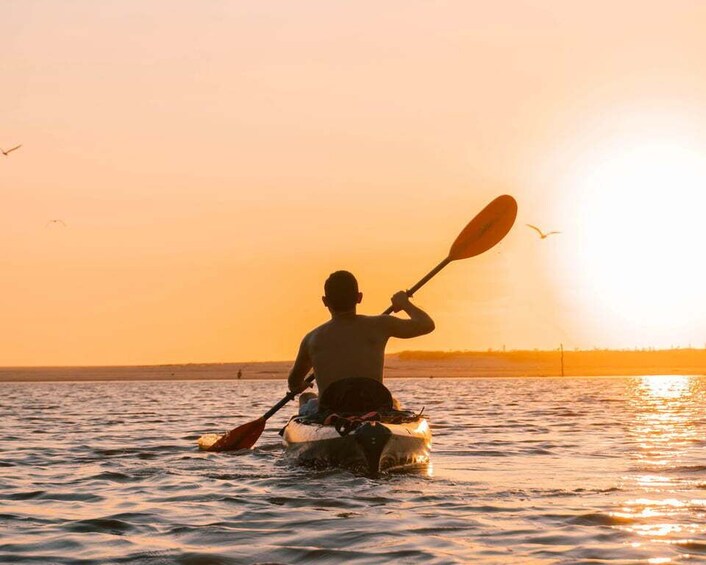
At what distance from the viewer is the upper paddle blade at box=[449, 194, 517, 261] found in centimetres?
1614

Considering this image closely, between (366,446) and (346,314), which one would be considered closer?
(366,446)

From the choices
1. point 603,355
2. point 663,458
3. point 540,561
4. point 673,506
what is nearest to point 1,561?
point 540,561

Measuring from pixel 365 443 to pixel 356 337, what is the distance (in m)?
1.17

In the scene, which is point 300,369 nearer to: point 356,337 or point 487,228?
point 356,337

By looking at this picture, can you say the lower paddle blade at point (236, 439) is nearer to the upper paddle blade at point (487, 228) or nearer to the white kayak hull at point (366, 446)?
the white kayak hull at point (366, 446)

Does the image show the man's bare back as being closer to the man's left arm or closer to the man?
the man

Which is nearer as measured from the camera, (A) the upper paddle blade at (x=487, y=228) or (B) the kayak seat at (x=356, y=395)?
(B) the kayak seat at (x=356, y=395)

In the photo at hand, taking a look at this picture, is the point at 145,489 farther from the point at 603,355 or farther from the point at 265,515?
the point at 603,355

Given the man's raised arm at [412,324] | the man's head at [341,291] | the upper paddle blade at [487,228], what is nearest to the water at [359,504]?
the man's raised arm at [412,324]

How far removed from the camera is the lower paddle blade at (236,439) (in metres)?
15.8

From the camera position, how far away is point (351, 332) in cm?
1163

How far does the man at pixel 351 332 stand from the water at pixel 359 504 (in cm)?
115

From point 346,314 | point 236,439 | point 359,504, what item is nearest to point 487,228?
point 236,439

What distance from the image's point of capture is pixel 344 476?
1130 cm
